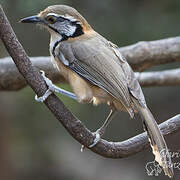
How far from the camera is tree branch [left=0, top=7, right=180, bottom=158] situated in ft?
9.48

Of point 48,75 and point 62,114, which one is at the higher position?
point 62,114

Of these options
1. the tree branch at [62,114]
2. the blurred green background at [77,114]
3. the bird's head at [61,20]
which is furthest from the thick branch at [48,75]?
the tree branch at [62,114]

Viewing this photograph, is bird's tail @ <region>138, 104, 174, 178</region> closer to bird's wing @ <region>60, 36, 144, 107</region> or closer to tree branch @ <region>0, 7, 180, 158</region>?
tree branch @ <region>0, 7, 180, 158</region>

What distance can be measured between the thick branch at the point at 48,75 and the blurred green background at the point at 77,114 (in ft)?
2.55

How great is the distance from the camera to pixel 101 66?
374cm

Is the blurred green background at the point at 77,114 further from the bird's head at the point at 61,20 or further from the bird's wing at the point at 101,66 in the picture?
the bird's wing at the point at 101,66

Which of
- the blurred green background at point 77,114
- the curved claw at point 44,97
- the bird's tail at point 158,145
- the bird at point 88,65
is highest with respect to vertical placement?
the curved claw at point 44,97

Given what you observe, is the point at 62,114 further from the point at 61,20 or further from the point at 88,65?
the point at 61,20

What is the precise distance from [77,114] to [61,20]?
9.68 feet

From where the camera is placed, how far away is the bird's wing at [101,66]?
11.8 ft

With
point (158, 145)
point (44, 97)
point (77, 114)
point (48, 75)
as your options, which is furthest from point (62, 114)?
point (77, 114)

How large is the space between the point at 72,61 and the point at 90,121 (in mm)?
3228

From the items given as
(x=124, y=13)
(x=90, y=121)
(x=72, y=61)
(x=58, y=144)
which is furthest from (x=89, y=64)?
(x=58, y=144)

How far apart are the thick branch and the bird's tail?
170 centimetres
